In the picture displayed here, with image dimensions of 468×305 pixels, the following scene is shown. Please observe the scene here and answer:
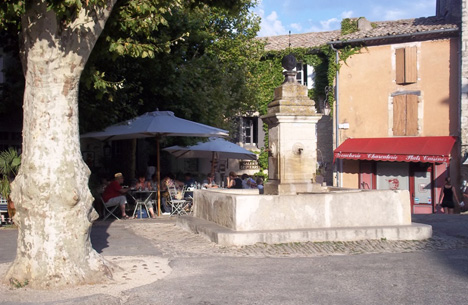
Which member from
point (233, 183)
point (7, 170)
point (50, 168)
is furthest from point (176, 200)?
point (50, 168)

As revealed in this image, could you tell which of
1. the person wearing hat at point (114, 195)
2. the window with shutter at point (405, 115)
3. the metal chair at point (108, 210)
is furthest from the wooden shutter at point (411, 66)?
the person wearing hat at point (114, 195)

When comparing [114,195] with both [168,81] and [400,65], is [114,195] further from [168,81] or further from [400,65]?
[400,65]

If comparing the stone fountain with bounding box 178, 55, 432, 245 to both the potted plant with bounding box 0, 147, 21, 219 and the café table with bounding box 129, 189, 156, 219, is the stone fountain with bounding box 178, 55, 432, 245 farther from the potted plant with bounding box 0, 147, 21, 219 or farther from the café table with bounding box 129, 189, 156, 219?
the potted plant with bounding box 0, 147, 21, 219

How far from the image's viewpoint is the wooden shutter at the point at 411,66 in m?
25.2

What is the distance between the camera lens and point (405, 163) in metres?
25.1

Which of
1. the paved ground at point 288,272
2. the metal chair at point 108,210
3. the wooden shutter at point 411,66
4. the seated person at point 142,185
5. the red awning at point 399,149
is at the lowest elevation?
the paved ground at point 288,272

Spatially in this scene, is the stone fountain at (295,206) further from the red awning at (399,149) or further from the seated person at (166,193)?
the red awning at (399,149)

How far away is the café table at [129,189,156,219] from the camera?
552 inches

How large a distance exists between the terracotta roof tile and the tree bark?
20941 mm

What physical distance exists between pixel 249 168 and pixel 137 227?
18.9 meters

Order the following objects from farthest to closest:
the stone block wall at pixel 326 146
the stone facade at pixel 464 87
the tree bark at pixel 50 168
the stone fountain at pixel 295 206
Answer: the stone block wall at pixel 326 146 → the stone facade at pixel 464 87 → the stone fountain at pixel 295 206 → the tree bark at pixel 50 168

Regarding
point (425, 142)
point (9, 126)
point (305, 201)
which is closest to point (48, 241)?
point (305, 201)

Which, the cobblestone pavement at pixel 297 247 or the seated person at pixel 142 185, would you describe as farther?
the seated person at pixel 142 185

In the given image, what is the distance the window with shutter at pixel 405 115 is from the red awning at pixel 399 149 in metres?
0.39
